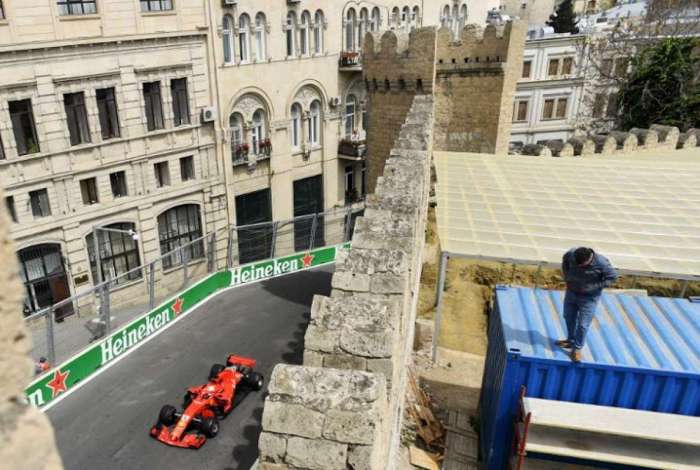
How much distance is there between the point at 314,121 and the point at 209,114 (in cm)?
651

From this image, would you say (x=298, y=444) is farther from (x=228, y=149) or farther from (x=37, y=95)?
(x=228, y=149)

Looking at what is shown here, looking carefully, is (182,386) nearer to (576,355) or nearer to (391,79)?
(576,355)

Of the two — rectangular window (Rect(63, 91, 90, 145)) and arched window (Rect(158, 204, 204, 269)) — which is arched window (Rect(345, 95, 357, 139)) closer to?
arched window (Rect(158, 204, 204, 269))

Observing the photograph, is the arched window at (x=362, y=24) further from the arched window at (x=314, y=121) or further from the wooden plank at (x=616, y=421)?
the wooden plank at (x=616, y=421)

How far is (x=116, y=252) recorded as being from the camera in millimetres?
19672

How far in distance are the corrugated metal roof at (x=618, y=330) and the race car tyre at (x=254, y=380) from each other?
16.1 ft

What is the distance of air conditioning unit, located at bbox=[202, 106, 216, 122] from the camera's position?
2052 centimetres

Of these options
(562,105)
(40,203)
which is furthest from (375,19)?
(562,105)

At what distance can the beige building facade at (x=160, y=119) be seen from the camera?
1656cm

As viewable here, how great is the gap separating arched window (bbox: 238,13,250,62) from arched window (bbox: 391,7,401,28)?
8667 millimetres

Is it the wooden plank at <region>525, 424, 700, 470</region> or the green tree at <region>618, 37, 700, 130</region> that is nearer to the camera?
the wooden plank at <region>525, 424, 700, 470</region>

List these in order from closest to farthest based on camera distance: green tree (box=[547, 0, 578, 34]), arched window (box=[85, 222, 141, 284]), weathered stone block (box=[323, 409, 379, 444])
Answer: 1. weathered stone block (box=[323, 409, 379, 444])
2. arched window (box=[85, 222, 141, 284])
3. green tree (box=[547, 0, 578, 34])

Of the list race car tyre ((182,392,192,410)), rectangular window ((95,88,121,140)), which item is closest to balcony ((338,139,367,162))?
rectangular window ((95,88,121,140))

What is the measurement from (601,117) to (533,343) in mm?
34730
